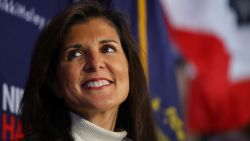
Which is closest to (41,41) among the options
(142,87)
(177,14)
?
(142,87)

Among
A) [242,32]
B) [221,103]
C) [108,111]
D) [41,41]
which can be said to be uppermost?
[41,41]

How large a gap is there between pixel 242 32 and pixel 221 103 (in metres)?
0.46

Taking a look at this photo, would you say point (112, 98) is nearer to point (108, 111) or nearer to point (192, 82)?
point (108, 111)

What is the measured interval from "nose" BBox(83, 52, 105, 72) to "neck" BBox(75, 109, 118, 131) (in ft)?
0.34

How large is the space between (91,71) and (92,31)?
122mm

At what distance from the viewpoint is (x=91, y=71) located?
2.03m

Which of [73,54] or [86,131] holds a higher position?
[73,54]

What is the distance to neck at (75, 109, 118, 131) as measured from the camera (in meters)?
2.06

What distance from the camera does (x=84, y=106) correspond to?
203 centimetres

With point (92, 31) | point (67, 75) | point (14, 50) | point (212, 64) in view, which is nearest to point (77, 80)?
point (67, 75)

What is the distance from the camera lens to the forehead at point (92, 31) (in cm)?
209

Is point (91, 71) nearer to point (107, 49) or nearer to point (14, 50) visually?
point (107, 49)

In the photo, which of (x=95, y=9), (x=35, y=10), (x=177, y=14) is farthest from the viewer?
(x=177, y=14)

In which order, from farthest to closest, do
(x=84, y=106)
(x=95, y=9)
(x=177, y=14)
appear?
(x=177, y=14)
(x=95, y=9)
(x=84, y=106)
